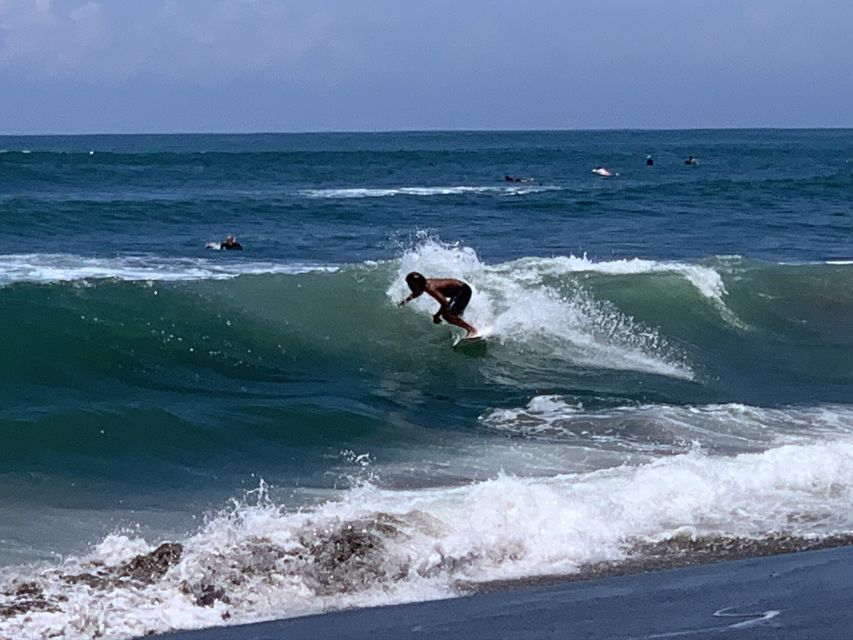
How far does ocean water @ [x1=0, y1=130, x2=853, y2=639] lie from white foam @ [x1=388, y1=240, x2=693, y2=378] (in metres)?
0.05

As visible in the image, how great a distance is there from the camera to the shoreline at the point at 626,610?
6.37 meters

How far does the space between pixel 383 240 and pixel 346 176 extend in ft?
99.4

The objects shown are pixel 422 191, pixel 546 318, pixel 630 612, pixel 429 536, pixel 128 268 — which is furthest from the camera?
pixel 422 191

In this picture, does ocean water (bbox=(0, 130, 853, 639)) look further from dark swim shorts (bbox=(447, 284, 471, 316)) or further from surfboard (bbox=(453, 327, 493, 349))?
dark swim shorts (bbox=(447, 284, 471, 316))

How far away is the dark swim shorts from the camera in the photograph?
15.5 meters

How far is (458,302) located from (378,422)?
12.1 feet

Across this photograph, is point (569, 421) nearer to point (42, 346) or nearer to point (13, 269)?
point (42, 346)

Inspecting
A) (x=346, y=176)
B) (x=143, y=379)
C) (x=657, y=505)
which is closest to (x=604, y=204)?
(x=346, y=176)

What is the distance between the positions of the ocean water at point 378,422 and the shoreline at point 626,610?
12.2 inches

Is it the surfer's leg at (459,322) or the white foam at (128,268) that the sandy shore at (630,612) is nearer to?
the surfer's leg at (459,322)

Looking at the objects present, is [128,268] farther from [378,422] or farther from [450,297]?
[378,422]

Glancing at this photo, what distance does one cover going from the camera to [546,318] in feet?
55.3

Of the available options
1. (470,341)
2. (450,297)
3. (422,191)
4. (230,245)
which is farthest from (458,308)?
(422,191)

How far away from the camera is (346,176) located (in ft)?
197
